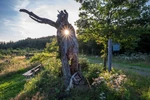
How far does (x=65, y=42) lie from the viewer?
330 inches

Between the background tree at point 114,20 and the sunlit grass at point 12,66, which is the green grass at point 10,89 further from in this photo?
the background tree at point 114,20

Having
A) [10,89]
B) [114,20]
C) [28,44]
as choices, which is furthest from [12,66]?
[28,44]

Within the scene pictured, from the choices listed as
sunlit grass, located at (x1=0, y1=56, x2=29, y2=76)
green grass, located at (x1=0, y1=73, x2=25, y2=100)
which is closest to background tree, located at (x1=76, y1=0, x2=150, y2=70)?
green grass, located at (x1=0, y1=73, x2=25, y2=100)

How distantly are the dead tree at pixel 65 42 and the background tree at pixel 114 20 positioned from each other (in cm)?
281

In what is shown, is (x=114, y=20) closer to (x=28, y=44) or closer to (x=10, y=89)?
(x=10, y=89)

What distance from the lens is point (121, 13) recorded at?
1097 cm

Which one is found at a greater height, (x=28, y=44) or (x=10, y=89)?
(x=28, y=44)

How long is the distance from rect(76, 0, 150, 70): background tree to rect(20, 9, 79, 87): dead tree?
111 inches

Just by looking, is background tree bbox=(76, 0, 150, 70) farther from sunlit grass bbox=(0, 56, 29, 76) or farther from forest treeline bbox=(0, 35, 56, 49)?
forest treeline bbox=(0, 35, 56, 49)

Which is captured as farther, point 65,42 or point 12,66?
point 12,66

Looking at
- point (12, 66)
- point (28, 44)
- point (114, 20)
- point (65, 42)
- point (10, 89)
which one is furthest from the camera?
point (28, 44)

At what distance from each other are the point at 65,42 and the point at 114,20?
4.47 meters

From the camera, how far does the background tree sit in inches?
422

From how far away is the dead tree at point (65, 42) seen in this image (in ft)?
27.5
